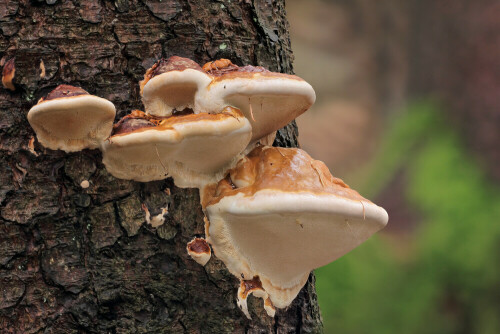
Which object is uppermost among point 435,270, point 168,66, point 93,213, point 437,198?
point 168,66

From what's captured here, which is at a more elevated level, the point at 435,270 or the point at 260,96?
the point at 260,96

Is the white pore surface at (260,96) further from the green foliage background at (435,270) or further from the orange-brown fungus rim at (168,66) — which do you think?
the green foliage background at (435,270)

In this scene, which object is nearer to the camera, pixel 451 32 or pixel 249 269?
pixel 249 269

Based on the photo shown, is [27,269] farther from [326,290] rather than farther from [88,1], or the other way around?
[326,290]

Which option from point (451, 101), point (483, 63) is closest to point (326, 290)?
point (451, 101)

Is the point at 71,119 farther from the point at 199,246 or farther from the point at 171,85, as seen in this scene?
the point at 199,246

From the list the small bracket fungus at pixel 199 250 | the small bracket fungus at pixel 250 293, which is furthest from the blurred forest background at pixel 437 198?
the small bracket fungus at pixel 199 250

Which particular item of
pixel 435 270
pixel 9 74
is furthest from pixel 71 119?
pixel 435 270
